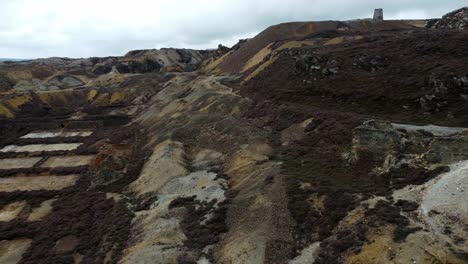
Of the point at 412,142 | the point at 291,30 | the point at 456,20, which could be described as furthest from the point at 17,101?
the point at 456,20

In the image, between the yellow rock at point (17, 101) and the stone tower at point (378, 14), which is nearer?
the yellow rock at point (17, 101)

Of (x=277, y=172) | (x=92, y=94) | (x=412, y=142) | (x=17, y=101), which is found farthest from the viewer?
(x=92, y=94)

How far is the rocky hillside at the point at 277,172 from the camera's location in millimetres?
26672

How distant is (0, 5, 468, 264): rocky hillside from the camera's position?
26672mm

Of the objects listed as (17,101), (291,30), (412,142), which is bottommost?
(412,142)

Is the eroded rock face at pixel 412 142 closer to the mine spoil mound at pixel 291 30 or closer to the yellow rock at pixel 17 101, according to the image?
the mine spoil mound at pixel 291 30

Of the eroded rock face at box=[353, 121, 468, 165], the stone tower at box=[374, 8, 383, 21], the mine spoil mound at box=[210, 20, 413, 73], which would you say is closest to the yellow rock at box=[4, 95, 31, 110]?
the mine spoil mound at box=[210, 20, 413, 73]

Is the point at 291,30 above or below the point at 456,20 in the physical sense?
above

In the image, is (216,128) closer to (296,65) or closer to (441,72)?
(296,65)

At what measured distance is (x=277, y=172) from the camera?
122ft

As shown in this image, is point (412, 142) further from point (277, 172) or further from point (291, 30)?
point (291, 30)

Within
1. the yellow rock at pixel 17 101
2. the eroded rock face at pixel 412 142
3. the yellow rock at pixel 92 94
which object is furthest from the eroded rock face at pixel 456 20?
the yellow rock at pixel 17 101

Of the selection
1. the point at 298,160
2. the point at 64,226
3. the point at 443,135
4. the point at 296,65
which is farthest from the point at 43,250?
the point at 296,65

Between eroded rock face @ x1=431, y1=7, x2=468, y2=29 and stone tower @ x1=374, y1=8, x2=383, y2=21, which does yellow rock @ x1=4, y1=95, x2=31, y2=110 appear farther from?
stone tower @ x1=374, y1=8, x2=383, y2=21
